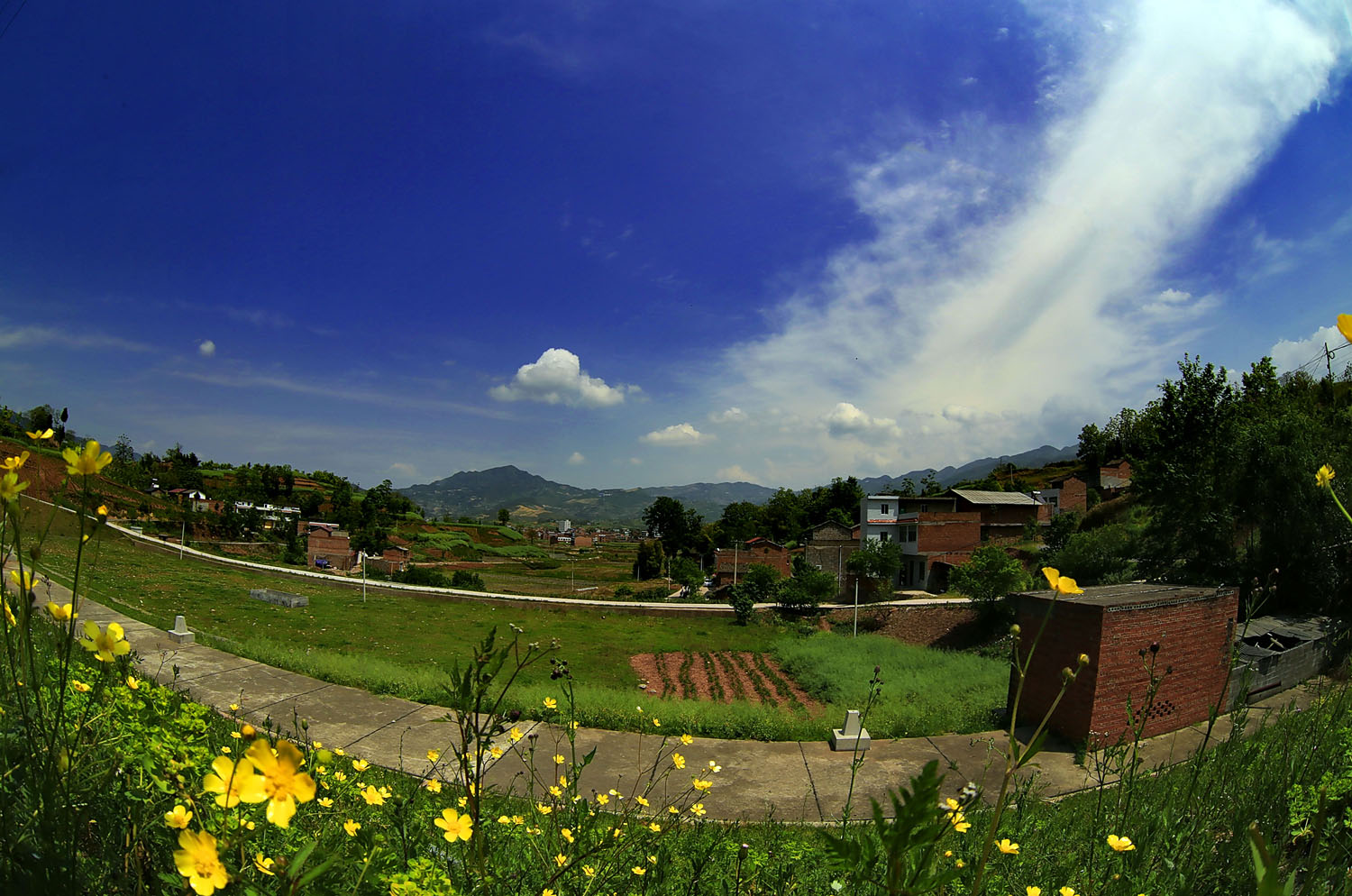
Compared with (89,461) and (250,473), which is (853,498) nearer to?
(89,461)


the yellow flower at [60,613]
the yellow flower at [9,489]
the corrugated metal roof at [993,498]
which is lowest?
the yellow flower at [60,613]

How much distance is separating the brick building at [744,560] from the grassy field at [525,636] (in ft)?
33.6

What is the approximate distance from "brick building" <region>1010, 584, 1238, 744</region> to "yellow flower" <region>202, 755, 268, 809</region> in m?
7.71

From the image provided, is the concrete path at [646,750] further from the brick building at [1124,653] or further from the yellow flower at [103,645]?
the yellow flower at [103,645]

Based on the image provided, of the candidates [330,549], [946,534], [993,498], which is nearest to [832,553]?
[946,534]

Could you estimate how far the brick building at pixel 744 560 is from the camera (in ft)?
126

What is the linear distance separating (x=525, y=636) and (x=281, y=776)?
16.0m

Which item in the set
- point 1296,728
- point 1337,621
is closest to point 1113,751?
point 1296,728

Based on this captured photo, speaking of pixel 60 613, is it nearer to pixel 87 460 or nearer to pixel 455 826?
pixel 87 460

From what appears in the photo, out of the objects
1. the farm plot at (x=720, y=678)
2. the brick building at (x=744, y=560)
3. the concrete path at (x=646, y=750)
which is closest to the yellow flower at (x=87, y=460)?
the concrete path at (x=646, y=750)

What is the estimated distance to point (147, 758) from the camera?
1.37 m

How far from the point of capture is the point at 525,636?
15.6 m

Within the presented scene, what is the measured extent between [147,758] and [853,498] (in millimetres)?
59838

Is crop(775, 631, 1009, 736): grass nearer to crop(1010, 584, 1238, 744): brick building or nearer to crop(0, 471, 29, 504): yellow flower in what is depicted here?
crop(1010, 584, 1238, 744): brick building
